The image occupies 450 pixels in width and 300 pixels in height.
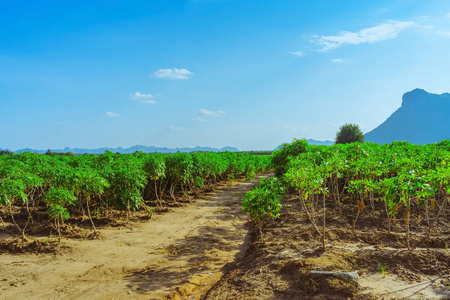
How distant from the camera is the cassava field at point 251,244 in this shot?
17.3ft

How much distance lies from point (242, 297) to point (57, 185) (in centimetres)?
803

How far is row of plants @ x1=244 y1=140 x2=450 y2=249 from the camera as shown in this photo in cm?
→ 516

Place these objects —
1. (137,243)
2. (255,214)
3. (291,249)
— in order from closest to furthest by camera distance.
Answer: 1. (291,249)
2. (255,214)
3. (137,243)

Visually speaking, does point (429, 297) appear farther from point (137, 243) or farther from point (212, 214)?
point (212, 214)

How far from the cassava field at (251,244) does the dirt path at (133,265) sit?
37mm

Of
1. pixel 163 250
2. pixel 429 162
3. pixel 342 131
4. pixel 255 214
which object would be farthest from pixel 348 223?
pixel 342 131

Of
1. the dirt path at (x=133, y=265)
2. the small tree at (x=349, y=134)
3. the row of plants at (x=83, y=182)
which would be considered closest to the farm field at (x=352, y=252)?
the dirt path at (x=133, y=265)

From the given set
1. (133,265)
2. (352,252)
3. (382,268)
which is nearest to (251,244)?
Answer: (352,252)

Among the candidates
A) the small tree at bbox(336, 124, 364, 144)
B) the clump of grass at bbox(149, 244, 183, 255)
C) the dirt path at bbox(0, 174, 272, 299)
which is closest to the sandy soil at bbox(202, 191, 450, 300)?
the dirt path at bbox(0, 174, 272, 299)

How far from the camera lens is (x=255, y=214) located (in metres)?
7.76

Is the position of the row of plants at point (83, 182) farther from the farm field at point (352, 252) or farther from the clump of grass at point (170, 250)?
the farm field at point (352, 252)

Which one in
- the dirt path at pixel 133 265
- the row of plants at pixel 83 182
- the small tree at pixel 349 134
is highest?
the small tree at pixel 349 134

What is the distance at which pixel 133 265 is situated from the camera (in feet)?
24.4

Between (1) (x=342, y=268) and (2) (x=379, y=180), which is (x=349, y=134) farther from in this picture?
(1) (x=342, y=268)
